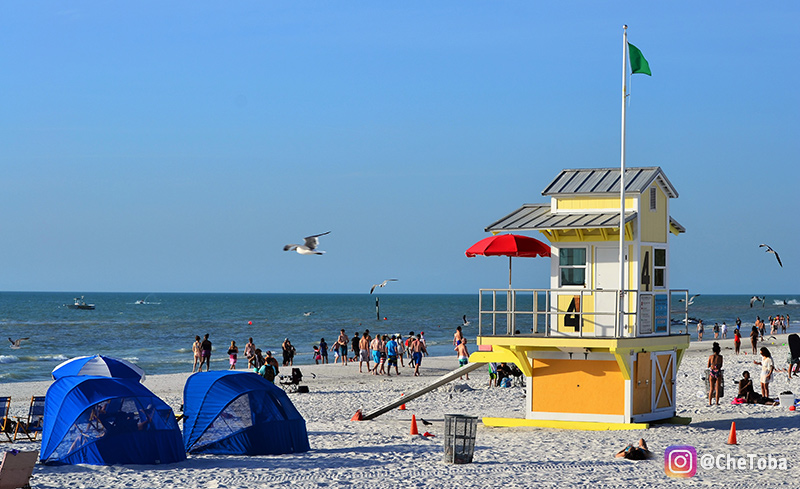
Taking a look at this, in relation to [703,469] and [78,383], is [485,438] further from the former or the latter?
[78,383]

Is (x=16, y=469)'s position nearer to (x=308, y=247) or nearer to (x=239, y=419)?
(x=239, y=419)

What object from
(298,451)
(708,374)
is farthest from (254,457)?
(708,374)

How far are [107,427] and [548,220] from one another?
951cm

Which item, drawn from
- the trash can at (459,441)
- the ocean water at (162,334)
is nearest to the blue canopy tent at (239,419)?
the trash can at (459,441)

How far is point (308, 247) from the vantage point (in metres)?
24.3

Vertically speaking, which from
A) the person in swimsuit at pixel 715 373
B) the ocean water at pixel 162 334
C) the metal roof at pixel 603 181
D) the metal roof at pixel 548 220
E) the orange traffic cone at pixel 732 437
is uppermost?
the metal roof at pixel 603 181

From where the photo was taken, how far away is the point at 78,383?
15203 millimetres

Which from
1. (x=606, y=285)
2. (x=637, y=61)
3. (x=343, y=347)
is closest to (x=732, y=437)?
(x=606, y=285)

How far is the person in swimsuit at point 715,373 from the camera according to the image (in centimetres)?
2250

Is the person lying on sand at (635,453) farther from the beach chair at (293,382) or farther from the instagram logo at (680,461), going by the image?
the beach chair at (293,382)

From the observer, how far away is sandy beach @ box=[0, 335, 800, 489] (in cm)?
1358

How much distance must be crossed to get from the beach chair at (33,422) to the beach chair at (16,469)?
545 centimetres

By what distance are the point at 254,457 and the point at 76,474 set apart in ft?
10.00

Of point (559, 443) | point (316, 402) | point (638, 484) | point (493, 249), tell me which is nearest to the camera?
point (638, 484)
